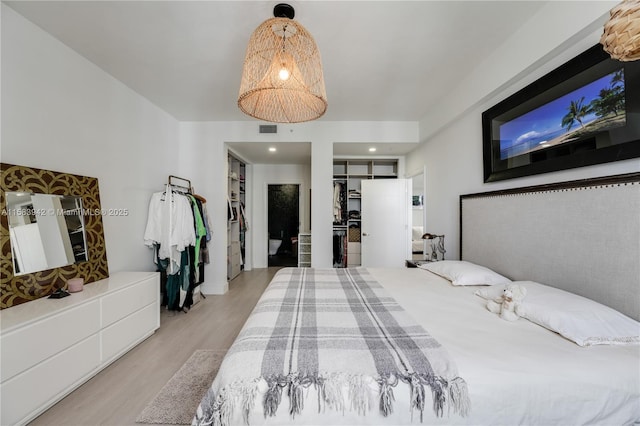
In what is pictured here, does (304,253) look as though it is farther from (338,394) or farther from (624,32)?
(624,32)

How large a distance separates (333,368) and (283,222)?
4822 millimetres

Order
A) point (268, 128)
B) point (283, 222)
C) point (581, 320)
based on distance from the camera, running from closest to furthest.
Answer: point (581, 320)
point (268, 128)
point (283, 222)

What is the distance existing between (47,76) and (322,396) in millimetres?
2888

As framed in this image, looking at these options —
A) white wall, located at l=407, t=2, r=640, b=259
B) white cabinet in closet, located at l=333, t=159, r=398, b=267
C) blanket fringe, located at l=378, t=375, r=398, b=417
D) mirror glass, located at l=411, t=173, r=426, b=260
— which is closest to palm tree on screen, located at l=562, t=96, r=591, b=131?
white wall, located at l=407, t=2, r=640, b=259

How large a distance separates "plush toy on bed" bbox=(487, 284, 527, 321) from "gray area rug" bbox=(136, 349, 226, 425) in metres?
1.88

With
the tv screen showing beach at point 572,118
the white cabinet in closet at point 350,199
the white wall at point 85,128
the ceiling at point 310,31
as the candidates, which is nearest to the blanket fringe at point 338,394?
the tv screen showing beach at point 572,118

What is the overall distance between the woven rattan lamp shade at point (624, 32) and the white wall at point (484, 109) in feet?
3.31

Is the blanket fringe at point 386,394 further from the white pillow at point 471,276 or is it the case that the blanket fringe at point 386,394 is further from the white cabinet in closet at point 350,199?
the white cabinet in closet at point 350,199

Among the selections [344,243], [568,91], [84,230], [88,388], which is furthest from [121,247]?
[568,91]

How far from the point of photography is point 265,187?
17.8ft

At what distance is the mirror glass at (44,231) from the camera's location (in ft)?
5.50

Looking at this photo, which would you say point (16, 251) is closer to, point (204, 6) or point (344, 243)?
point (204, 6)

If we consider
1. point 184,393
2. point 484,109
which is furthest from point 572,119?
point 184,393

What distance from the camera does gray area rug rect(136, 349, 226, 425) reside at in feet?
4.89
